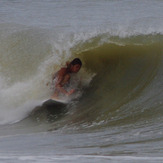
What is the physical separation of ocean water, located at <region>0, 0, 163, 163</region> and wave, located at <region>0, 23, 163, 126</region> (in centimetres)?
2

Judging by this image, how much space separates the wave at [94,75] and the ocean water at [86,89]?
18 mm

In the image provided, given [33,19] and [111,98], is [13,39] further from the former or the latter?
[111,98]

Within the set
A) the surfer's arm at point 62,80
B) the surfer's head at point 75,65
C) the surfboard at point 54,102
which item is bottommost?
the surfboard at point 54,102

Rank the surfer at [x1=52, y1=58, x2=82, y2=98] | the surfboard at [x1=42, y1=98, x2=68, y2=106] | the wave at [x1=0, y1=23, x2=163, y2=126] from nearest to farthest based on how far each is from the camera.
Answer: the wave at [x1=0, y1=23, x2=163, y2=126], the surfboard at [x1=42, y1=98, x2=68, y2=106], the surfer at [x1=52, y1=58, x2=82, y2=98]

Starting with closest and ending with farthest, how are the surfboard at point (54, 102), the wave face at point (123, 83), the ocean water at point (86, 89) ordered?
1. the ocean water at point (86, 89)
2. the wave face at point (123, 83)
3. the surfboard at point (54, 102)

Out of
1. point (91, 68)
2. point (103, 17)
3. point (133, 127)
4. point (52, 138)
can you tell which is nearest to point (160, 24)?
point (103, 17)

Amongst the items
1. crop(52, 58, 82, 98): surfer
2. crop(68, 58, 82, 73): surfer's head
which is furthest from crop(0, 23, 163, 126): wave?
crop(68, 58, 82, 73): surfer's head

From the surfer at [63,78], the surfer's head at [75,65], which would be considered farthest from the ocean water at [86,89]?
the surfer's head at [75,65]

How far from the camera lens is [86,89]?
27.8 ft

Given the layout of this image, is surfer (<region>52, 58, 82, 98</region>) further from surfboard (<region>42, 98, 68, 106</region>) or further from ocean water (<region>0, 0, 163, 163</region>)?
ocean water (<region>0, 0, 163, 163</region>)

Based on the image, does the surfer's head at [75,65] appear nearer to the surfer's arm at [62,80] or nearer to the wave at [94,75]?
the surfer's arm at [62,80]

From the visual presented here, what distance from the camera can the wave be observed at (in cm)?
763

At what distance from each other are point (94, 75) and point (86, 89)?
64cm

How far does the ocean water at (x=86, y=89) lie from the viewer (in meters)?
5.56
